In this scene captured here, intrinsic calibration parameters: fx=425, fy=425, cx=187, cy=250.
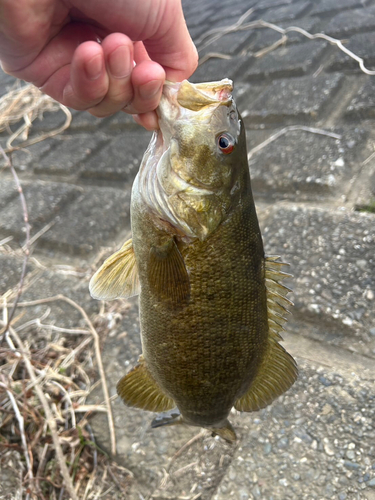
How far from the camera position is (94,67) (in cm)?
123

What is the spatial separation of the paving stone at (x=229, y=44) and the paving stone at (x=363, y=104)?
Result: 219 cm

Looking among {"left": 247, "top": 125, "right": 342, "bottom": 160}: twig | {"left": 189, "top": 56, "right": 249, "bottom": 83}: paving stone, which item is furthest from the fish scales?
{"left": 189, "top": 56, "right": 249, "bottom": 83}: paving stone

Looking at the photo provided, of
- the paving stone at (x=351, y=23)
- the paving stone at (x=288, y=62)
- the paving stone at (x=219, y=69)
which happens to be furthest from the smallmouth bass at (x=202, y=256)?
the paving stone at (x=351, y=23)

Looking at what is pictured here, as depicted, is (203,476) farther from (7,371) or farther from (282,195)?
(282,195)

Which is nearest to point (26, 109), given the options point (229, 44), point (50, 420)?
point (229, 44)

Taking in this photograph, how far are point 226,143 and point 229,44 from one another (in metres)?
4.78

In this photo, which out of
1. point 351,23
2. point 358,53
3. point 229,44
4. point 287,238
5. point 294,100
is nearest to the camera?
point 287,238

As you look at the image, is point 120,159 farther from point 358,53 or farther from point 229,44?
point 229,44

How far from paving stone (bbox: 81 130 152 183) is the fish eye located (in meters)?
2.43

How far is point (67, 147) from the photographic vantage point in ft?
14.8

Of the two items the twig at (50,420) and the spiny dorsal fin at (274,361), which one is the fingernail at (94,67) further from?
the twig at (50,420)

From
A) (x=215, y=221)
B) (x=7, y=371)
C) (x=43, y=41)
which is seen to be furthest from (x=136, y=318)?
(x=43, y=41)

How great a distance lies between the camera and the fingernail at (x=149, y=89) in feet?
4.21

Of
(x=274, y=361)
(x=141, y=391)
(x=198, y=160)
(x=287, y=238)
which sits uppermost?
(x=198, y=160)
